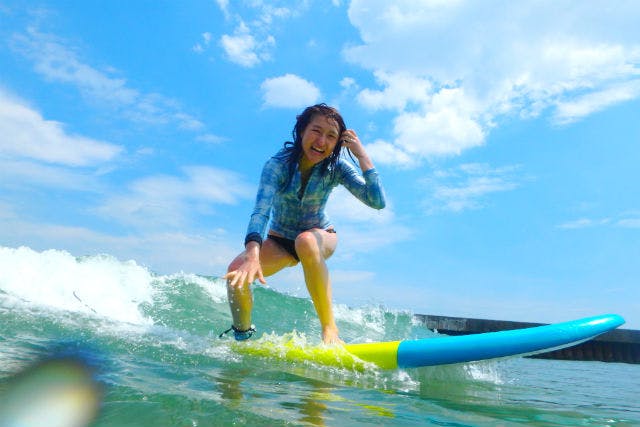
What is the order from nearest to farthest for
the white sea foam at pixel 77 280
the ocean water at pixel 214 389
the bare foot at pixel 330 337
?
the ocean water at pixel 214 389
the bare foot at pixel 330 337
the white sea foam at pixel 77 280

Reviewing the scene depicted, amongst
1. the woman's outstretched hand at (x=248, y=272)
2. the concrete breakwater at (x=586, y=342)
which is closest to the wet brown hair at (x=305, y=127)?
the woman's outstretched hand at (x=248, y=272)

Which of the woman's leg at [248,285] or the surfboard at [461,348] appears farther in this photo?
the woman's leg at [248,285]

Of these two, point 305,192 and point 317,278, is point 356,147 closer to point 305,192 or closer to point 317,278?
point 305,192

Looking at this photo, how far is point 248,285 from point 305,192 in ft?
2.46

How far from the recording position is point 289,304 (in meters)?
8.68

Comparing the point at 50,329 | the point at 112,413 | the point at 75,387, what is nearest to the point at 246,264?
the point at 75,387

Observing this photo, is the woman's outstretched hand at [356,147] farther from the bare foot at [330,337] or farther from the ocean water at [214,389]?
the ocean water at [214,389]

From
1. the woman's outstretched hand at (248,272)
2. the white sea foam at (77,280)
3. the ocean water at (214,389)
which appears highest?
the white sea foam at (77,280)

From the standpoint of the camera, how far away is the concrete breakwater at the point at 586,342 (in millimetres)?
13758

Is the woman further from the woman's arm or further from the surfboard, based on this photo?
the surfboard

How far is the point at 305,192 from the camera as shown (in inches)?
138

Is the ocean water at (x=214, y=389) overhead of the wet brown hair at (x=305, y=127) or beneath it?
beneath

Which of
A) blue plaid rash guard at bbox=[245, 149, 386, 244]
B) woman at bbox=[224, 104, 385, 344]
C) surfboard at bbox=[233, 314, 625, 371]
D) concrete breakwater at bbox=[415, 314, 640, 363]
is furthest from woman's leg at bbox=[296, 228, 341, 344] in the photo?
concrete breakwater at bbox=[415, 314, 640, 363]

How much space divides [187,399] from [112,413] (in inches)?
10.4
